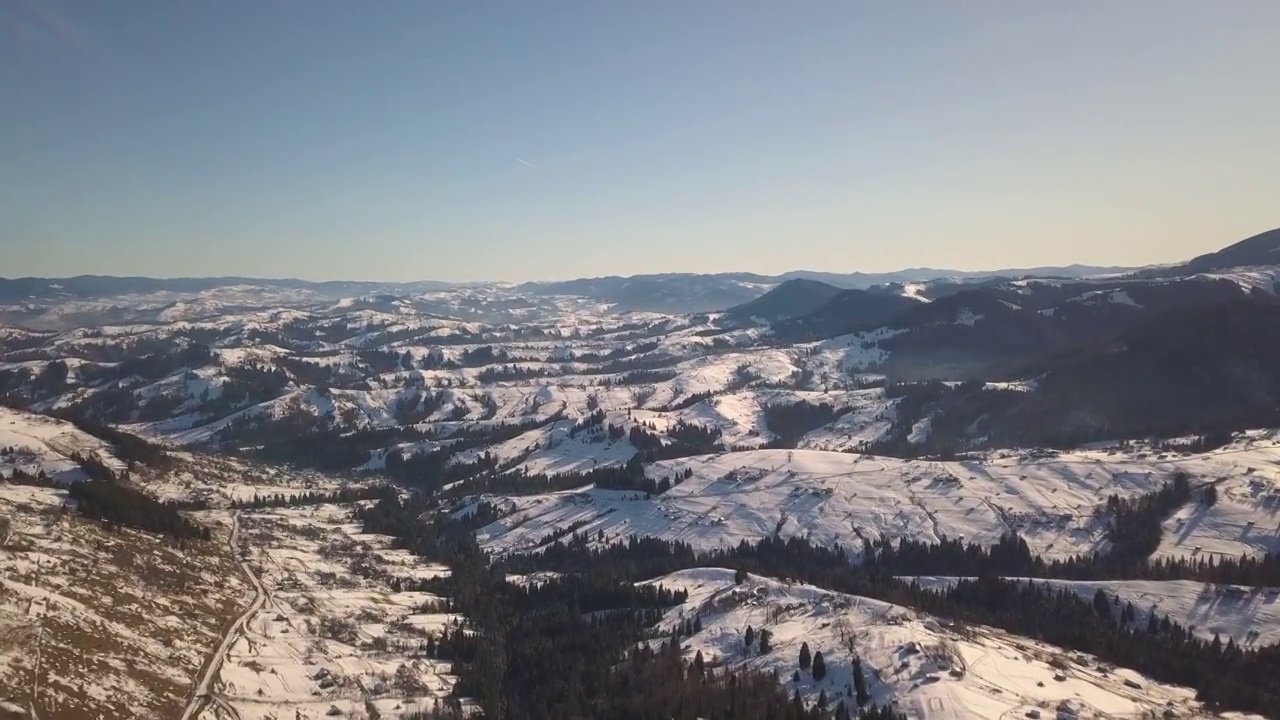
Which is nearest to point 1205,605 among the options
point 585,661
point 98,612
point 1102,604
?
point 1102,604

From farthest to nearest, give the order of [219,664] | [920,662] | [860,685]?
[219,664] → [920,662] → [860,685]

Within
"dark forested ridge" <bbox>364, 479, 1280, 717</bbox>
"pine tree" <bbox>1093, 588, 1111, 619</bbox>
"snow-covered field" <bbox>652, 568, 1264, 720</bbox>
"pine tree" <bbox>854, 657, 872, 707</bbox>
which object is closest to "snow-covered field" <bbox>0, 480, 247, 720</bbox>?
"dark forested ridge" <bbox>364, 479, 1280, 717</bbox>

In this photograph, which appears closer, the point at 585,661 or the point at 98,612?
the point at 98,612

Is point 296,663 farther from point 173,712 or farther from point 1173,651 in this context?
point 1173,651

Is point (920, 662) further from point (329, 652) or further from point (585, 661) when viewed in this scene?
point (329, 652)

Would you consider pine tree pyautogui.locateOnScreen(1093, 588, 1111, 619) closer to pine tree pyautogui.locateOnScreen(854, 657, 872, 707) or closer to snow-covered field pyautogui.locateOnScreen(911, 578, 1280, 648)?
snow-covered field pyautogui.locateOnScreen(911, 578, 1280, 648)

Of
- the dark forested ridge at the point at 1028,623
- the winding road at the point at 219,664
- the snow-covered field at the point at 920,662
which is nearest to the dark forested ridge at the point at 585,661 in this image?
the dark forested ridge at the point at 1028,623
